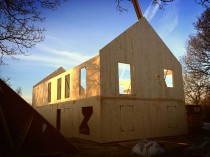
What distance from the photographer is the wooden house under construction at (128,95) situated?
13680 millimetres

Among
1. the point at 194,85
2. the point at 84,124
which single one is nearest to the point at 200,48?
the point at 194,85

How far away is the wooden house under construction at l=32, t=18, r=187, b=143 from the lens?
13.7 m

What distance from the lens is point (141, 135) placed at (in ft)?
47.9

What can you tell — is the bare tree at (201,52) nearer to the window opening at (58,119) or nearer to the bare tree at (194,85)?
the bare tree at (194,85)

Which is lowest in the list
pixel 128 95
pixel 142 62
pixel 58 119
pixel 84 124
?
pixel 84 124

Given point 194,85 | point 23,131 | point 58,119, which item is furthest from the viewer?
point 194,85

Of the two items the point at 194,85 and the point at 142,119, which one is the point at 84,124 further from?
the point at 194,85

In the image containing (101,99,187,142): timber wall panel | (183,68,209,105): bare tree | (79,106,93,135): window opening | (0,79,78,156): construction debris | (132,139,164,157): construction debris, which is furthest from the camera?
(183,68,209,105): bare tree

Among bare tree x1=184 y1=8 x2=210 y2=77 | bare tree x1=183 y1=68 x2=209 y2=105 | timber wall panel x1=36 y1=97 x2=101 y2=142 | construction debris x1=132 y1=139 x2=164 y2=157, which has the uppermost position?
bare tree x1=184 y1=8 x2=210 y2=77

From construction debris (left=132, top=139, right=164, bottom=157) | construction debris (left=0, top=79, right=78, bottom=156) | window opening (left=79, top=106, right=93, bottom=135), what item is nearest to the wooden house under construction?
window opening (left=79, top=106, right=93, bottom=135)

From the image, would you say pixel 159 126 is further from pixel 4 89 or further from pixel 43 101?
pixel 43 101

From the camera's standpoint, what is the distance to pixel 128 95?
14.6 m

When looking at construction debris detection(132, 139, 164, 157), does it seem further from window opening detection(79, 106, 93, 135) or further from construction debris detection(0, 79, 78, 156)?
window opening detection(79, 106, 93, 135)

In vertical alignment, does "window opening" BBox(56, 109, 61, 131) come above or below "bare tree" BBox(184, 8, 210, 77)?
below
